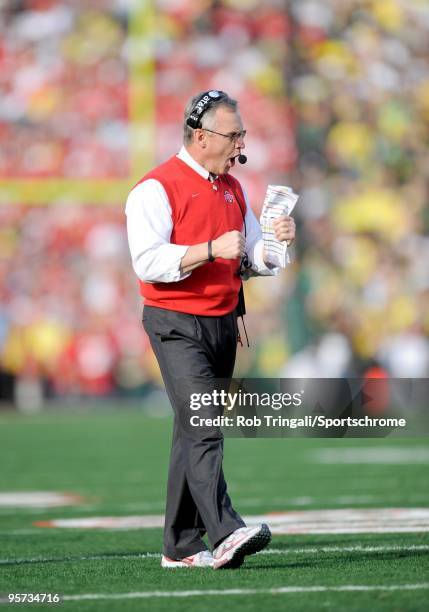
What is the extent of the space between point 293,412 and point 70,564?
1.08 metres

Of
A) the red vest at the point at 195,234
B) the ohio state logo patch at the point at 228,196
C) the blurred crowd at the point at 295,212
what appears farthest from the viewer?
the blurred crowd at the point at 295,212

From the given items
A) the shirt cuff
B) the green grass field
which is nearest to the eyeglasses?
the shirt cuff

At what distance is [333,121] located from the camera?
70.7ft

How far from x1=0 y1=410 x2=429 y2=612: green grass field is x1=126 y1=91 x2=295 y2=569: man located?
0.65 ft

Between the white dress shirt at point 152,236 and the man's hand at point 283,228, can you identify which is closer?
the white dress shirt at point 152,236

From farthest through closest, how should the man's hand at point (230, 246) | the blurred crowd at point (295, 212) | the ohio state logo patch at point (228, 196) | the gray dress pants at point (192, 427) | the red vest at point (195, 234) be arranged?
the blurred crowd at point (295, 212) < the ohio state logo patch at point (228, 196) < the red vest at point (195, 234) < the gray dress pants at point (192, 427) < the man's hand at point (230, 246)

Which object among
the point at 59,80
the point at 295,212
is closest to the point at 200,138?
the point at 59,80

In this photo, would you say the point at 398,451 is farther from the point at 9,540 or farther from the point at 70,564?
the point at 70,564

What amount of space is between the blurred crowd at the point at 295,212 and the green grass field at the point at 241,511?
4524 mm

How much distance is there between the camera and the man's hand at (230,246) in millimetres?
5207

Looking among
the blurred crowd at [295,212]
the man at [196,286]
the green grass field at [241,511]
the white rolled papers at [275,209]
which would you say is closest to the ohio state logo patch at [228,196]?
the man at [196,286]

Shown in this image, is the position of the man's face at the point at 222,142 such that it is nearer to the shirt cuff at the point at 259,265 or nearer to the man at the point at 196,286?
the man at the point at 196,286

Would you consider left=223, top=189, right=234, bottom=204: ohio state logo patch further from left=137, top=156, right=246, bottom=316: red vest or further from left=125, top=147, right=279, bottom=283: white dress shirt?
left=125, top=147, right=279, bottom=283: white dress shirt

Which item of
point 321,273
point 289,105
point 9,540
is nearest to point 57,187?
point 289,105
